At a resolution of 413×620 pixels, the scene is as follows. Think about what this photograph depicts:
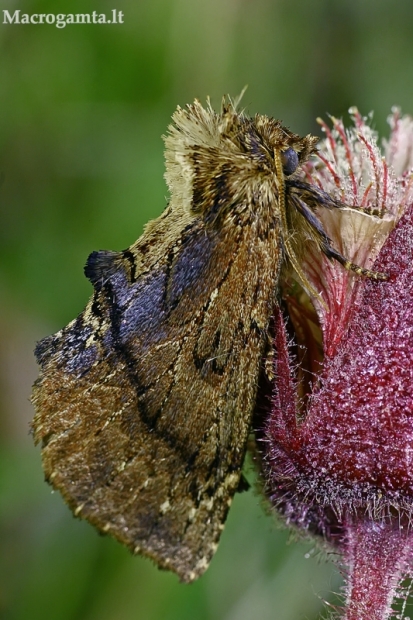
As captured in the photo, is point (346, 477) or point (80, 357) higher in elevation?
point (80, 357)

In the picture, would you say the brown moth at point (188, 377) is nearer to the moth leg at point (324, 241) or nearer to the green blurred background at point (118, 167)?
the moth leg at point (324, 241)

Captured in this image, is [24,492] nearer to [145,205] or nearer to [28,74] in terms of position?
[145,205]

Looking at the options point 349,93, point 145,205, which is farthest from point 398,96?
point 145,205

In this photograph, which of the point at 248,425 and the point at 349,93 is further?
the point at 349,93

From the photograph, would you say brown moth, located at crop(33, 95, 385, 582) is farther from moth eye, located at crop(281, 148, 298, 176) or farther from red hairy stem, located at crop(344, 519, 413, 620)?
red hairy stem, located at crop(344, 519, 413, 620)

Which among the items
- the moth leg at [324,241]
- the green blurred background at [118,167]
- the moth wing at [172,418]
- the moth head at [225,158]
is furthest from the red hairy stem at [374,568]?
the green blurred background at [118,167]

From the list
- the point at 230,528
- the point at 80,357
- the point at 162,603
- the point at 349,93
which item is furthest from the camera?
the point at 349,93

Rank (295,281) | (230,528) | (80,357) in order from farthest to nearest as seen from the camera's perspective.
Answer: (230,528), (295,281), (80,357)
